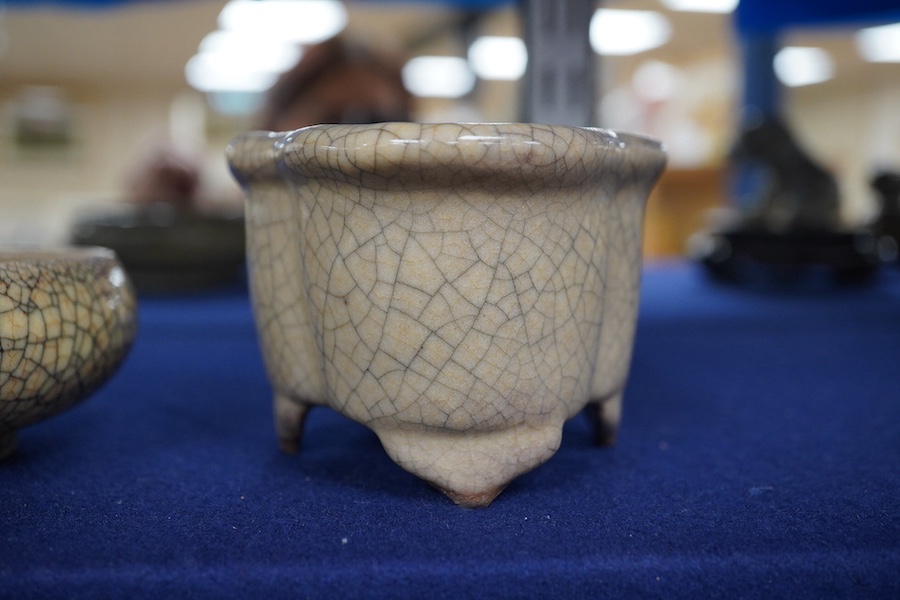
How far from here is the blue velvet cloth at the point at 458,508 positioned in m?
0.32

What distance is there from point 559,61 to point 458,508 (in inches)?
14.8

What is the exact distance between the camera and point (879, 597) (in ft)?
1.07

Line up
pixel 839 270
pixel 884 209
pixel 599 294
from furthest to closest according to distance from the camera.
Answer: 1. pixel 884 209
2. pixel 839 270
3. pixel 599 294

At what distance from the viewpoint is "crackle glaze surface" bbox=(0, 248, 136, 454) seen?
391mm

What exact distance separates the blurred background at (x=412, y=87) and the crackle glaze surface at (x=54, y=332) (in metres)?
1.14

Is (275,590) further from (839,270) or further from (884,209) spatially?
(884,209)

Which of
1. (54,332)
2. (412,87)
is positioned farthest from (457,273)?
(412,87)

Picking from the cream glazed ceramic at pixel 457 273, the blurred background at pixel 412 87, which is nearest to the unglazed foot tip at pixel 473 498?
the cream glazed ceramic at pixel 457 273

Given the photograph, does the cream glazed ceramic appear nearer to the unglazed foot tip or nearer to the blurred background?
the unglazed foot tip

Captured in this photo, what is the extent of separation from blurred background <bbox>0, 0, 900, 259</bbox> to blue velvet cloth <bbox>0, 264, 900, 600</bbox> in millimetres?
1142

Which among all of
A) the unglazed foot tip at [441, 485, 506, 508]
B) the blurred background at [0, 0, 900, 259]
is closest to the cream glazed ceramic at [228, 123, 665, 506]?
the unglazed foot tip at [441, 485, 506, 508]

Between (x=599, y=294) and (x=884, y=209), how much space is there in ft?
4.19

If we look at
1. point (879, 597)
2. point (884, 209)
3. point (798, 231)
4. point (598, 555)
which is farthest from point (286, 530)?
point (884, 209)

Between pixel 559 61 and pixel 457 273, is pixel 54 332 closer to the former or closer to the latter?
pixel 457 273
